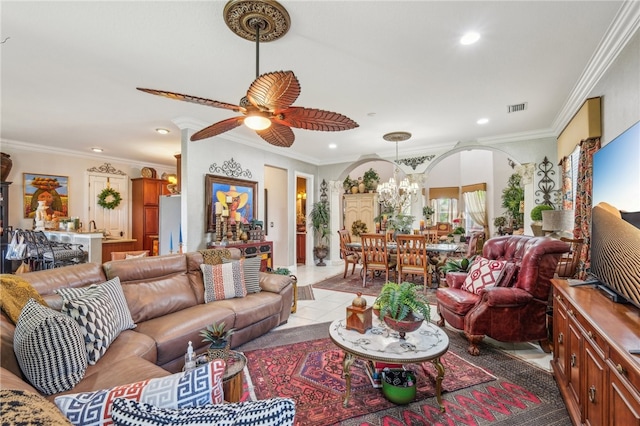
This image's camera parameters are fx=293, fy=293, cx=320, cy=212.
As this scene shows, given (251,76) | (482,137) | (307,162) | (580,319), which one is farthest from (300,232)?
(580,319)

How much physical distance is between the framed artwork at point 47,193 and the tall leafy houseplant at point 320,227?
5.31m

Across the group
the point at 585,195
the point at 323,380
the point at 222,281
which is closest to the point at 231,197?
the point at 222,281

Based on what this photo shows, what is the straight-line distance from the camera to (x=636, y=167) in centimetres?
192

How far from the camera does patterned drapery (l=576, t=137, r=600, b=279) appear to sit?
9.36ft

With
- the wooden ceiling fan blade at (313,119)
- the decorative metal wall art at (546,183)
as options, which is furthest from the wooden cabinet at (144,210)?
the decorative metal wall art at (546,183)

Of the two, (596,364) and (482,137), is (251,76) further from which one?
(482,137)

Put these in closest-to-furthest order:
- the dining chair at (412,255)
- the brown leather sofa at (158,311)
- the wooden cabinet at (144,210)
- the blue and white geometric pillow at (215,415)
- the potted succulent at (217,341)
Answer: the blue and white geometric pillow at (215,415)
the brown leather sofa at (158,311)
the potted succulent at (217,341)
the dining chair at (412,255)
the wooden cabinet at (144,210)

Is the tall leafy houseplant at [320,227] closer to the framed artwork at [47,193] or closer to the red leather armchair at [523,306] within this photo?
the red leather armchair at [523,306]

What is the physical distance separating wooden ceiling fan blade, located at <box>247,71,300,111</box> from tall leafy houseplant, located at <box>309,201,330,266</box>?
520 centimetres

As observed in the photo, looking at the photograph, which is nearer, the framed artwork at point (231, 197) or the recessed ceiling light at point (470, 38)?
the recessed ceiling light at point (470, 38)

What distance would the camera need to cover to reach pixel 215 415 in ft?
2.22

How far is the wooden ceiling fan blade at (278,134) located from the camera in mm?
2529

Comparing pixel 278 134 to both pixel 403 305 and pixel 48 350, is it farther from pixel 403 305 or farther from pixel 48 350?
pixel 48 350

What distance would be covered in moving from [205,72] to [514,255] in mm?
3655
